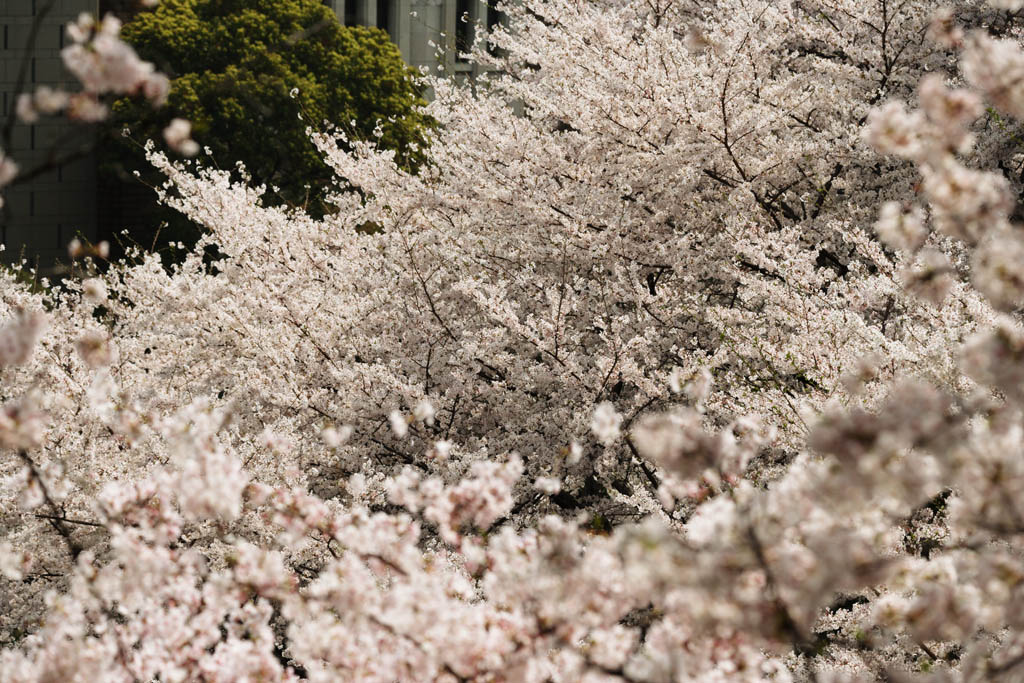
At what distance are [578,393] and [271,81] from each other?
62.8 feet

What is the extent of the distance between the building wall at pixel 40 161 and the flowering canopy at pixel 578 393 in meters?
19.3

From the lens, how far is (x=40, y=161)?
94.0 ft

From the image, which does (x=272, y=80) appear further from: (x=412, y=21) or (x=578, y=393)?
(x=578, y=393)

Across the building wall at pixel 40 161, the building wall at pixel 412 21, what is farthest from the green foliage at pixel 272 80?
the building wall at pixel 412 21

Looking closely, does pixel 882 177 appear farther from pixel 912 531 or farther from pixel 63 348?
pixel 63 348

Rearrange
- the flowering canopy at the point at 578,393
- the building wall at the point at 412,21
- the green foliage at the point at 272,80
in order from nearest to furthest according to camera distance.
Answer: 1. the flowering canopy at the point at 578,393
2. the green foliage at the point at 272,80
3. the building wall at the point at 412,21

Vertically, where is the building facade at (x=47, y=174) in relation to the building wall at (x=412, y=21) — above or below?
below

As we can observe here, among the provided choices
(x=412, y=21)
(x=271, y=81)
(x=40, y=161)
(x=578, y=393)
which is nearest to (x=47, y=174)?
(x=40, y=161)

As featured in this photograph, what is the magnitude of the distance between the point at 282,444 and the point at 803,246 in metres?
5.45

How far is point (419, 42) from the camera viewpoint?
124ft

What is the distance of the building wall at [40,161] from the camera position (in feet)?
93.4

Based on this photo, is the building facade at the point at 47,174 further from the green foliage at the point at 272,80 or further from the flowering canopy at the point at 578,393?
the flowering canopy at the point at 578,393

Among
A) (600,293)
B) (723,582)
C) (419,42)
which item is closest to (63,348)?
(600,293)

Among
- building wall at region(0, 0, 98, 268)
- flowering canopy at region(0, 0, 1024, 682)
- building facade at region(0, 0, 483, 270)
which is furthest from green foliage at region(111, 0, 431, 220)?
flowering canopy at region(0, 0, 1024, 682)
